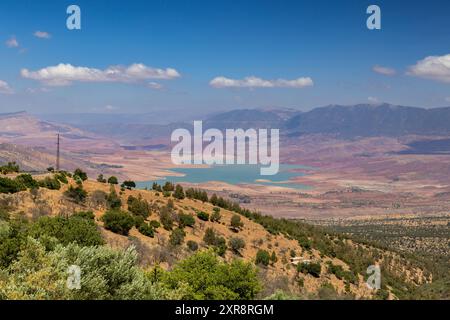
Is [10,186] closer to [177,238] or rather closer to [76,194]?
[76,194]

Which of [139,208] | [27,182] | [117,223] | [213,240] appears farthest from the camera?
[139,208]

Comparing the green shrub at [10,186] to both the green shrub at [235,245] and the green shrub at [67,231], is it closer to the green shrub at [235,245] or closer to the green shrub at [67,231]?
the green shrub at [67,231]

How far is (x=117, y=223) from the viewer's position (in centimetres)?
3303

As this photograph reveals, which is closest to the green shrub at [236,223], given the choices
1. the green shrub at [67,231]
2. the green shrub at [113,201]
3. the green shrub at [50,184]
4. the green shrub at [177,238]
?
the green shrub at [177,238]

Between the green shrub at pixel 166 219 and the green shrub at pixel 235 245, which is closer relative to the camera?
the green shrub at pixel 235 245

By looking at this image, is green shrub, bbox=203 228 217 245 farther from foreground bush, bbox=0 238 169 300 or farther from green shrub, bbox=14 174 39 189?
foreground bush, bbox=0 238 169 300

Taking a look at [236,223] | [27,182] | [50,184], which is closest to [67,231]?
[27,182]

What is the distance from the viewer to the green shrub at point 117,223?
32.9m

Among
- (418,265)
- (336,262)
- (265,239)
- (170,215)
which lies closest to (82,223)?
(170,215)

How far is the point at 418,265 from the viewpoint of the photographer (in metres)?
54.1

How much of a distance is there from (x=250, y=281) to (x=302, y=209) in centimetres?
16894

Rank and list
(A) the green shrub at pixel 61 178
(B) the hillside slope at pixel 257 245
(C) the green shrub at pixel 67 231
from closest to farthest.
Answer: (C) the green shrub at pixel 67 231, (B) the hillside slope at pixel 257 245, (A) the green shrub at pixel 61 178

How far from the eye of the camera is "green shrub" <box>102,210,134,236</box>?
3294 cm

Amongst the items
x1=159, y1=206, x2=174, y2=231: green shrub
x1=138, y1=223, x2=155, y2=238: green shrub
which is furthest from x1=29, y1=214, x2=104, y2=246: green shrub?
x1=159, y1=206, x2=174, y2=231: green shrub
